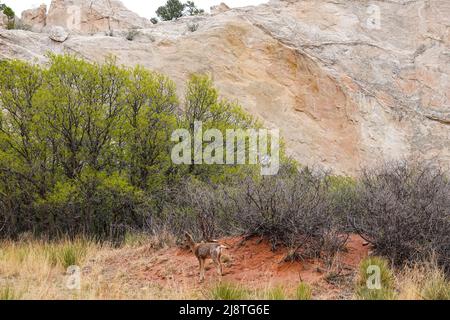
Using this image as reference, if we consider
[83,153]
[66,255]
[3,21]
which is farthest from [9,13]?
[66,255]

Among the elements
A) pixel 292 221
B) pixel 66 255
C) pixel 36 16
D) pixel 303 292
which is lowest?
pixel 66 255

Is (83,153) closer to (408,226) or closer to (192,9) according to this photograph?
(408,226)

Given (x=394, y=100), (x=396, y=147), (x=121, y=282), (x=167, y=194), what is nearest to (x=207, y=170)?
(x=167, y=194)

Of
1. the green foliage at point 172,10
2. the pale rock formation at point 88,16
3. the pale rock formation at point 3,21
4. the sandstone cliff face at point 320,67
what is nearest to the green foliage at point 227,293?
the sandstone cliff face at point 320,67

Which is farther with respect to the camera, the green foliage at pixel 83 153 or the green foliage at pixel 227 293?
the green foliage at pixel 83 153

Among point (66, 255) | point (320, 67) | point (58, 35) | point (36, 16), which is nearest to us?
point (66, 255)

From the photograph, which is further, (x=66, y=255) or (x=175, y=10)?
(x=175, y=10)

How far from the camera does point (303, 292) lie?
612 cm

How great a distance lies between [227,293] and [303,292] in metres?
1.00

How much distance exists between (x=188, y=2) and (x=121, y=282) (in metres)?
33.7

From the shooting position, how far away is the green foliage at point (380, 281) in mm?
5912

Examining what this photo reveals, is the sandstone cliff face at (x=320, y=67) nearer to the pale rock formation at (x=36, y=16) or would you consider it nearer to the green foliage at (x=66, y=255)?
the pale rock formation at (x=36, y=16)

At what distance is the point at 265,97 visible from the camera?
23.4 meters

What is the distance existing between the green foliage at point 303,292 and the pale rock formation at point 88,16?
26618 millimetres
